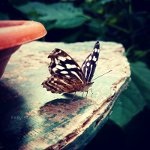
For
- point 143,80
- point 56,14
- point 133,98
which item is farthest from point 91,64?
point 56,14

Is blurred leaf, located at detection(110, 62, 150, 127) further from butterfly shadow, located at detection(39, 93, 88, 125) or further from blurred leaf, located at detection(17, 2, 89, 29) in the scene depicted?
blurred leaf, located at detection(17, 2, 89, 29)

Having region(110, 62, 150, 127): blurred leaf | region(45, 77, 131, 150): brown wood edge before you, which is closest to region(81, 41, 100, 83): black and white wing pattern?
region(45, 77, 131, 150): brown wood edge

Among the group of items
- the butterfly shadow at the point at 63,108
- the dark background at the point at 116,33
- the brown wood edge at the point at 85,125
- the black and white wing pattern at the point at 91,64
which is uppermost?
the black and white wing pattern at the point at 91,64

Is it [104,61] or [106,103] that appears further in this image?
[104,61]

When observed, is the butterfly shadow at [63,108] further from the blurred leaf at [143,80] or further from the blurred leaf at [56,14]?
the blurred leaf at [56,14]

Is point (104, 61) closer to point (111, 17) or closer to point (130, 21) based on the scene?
point (130, 21)

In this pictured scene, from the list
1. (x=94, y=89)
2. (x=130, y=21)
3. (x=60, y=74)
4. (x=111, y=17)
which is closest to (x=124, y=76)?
(x=94, y=89)

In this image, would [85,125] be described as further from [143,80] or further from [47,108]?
[143,80]

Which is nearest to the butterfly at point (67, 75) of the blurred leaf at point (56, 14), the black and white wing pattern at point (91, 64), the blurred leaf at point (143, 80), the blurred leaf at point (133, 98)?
the black and white wing pattern at point (91, 64)
